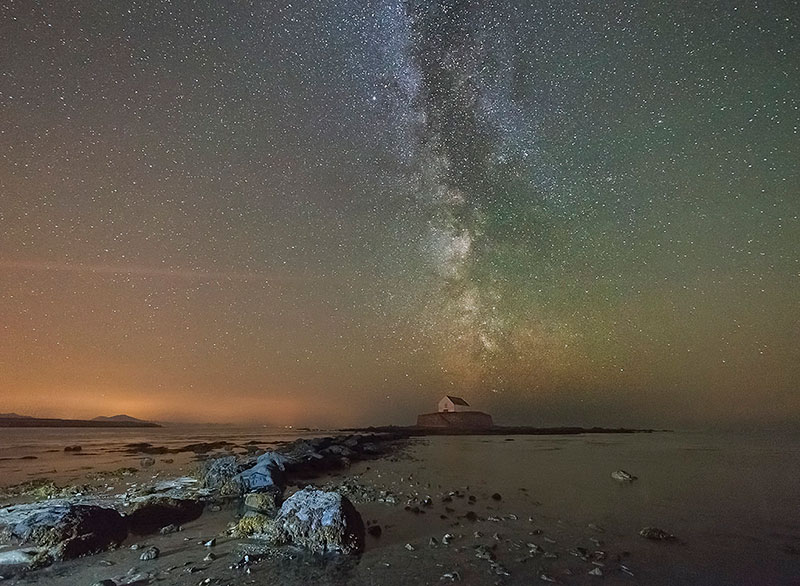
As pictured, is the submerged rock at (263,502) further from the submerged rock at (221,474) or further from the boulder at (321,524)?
the submerged rock at (221,474)

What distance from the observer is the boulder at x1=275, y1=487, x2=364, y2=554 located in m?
9.34

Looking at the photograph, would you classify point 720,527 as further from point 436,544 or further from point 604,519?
point 436,544

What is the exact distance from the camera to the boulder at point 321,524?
934cm

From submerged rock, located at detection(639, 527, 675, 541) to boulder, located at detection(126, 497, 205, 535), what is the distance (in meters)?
11.8

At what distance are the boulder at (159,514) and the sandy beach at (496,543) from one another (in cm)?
43

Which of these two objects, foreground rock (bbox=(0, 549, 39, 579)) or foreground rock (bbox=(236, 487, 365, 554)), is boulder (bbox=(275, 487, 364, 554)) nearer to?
foreground rock (bbox=(236, 487, 365, 554))

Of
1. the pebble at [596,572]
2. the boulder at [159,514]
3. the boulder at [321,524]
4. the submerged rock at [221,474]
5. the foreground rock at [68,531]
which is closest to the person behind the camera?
the pebble at [596,572]

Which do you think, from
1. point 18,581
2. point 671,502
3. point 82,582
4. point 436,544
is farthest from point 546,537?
point 18,581

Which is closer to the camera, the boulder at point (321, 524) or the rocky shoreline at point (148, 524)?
the rocky shoreline at point (148, 524)

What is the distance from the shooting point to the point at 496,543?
33.4 feet

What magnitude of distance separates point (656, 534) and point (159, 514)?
12744 mm

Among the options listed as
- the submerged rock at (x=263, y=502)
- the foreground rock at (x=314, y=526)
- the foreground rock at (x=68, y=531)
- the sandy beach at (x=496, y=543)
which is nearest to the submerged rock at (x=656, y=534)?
the sandy beach at (x=496, y=543)

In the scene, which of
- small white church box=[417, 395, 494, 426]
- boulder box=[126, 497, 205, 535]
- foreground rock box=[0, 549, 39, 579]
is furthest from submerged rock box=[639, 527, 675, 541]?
small white church box=[417, 395, 494, 426]

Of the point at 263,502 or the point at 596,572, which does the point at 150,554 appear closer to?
the point at 263,502
